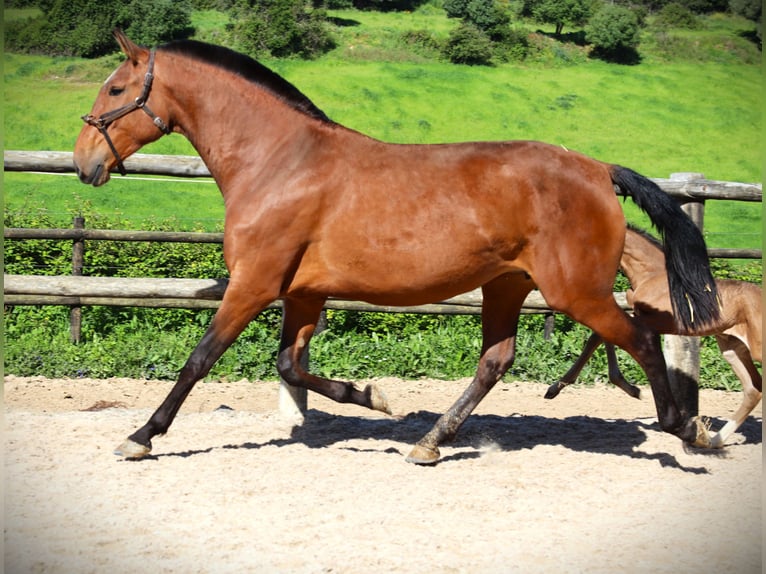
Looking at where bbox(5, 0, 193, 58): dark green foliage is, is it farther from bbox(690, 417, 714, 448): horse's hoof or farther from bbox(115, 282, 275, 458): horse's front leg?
bbox(690, 417, 714, 448): horse's hoof

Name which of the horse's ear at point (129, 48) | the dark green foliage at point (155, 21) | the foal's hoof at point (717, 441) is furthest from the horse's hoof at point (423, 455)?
the dark green foliage at point (155, 21)

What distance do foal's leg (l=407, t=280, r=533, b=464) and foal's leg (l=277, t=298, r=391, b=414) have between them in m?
0.44

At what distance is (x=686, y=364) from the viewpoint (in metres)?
6.04

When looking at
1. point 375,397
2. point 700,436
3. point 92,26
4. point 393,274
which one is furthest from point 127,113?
point 92,26

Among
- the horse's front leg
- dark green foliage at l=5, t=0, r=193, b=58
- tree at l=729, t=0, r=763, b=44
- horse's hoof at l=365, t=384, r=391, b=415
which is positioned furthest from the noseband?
tree at l=729, t=0, r=763, b=44

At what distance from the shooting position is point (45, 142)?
35.8 metres

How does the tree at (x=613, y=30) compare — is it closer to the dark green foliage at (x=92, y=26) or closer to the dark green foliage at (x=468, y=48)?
the dark green foliage at (x=468, y=48)

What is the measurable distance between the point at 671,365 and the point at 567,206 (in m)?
1.96

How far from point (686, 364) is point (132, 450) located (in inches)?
147

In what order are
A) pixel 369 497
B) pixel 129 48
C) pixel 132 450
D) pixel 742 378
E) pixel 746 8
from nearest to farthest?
pixel 369 497 → pixel 132 450 → pixel 129 48 → pixel 742 378 → pixel 746 8

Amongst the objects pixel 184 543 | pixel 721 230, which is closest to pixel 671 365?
pixel 184 543

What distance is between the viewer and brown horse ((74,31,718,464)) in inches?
185

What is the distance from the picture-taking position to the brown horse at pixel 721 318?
5.54 meters

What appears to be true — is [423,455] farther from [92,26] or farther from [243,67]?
[92,26]
